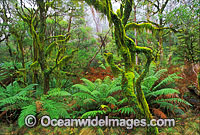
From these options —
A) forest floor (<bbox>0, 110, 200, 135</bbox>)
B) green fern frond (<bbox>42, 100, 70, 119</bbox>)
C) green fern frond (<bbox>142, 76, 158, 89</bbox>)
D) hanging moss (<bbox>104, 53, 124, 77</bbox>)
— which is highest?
hanging moss (<bbox>104, 53, 124, 77</bbox>)

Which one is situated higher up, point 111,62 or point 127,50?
point 127,50

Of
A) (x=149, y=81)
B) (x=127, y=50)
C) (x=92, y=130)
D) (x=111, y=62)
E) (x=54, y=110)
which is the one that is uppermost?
(x=127, y=50)

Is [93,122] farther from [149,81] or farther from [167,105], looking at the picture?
[149,81]

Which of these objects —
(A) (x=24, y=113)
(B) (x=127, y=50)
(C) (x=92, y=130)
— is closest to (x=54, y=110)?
(A) (x=24, y=113)

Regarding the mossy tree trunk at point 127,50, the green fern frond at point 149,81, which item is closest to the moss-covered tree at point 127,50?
the mossy tree trunk at point 127,50

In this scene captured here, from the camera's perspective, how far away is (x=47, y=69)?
3887 millimetres

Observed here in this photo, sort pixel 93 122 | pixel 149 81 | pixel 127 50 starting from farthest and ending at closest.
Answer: pixel 149 81 → pixel 93 122 → pixel 127 50

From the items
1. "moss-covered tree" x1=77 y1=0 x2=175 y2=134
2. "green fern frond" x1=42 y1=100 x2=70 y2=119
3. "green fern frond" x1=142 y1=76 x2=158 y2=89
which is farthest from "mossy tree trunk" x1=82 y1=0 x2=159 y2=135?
"green fern frond" x1=142 y1=76 x2=158 y2=89

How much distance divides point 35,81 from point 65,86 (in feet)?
4.27

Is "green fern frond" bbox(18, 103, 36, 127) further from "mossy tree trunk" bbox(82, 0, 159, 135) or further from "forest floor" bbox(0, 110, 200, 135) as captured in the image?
"mossy tree trunk" bbox(82, 0, 159, 135)

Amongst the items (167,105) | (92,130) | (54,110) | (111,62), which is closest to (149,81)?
(167,105)

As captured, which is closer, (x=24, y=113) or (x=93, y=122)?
(x=24, y=113)

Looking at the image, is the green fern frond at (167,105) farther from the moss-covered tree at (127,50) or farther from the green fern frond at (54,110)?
the green fern frond at (54,110)

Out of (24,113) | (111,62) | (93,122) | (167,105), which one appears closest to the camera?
(111,62)
